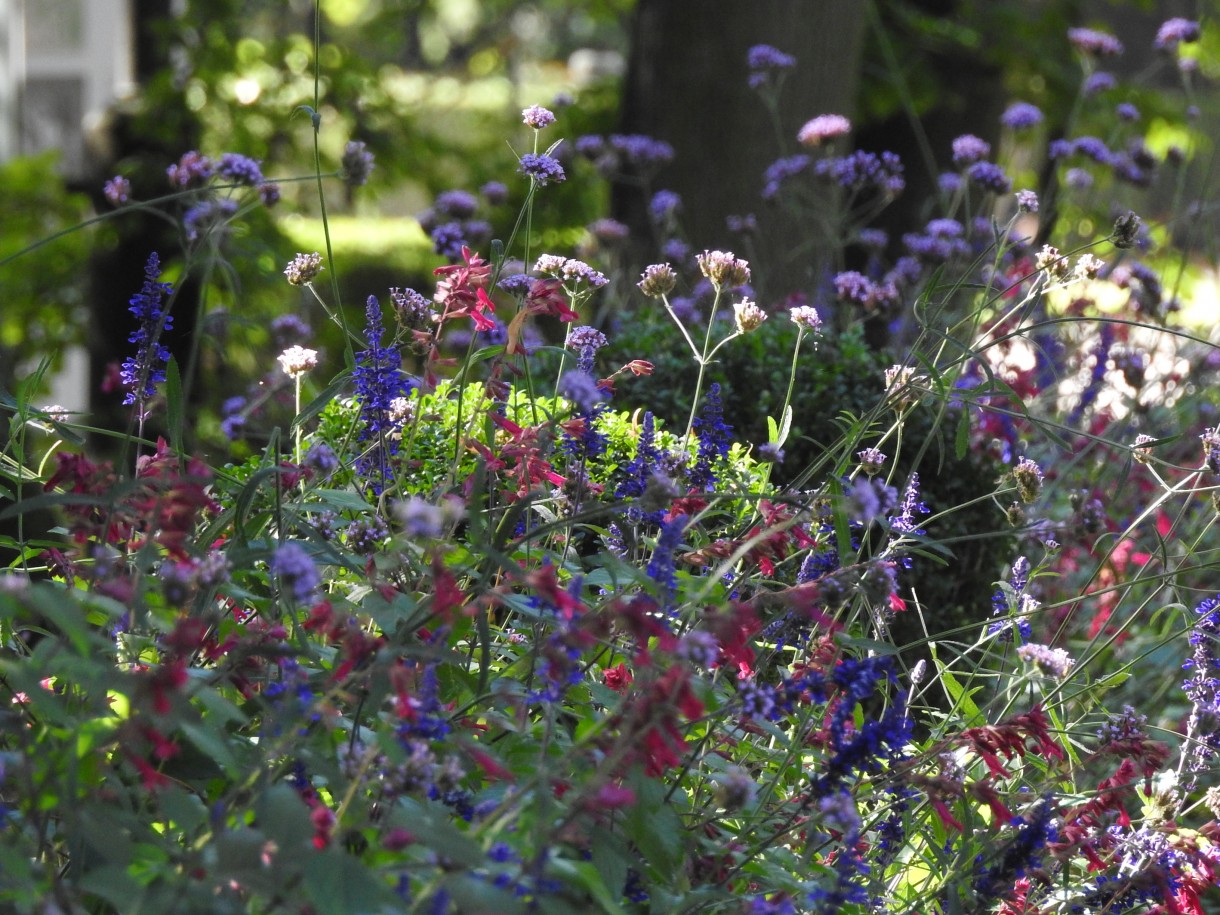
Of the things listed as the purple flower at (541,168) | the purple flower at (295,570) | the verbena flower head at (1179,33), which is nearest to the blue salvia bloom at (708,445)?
the purple flower at (541,168)

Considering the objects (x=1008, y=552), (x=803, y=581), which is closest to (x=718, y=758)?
(x=803, y=581)

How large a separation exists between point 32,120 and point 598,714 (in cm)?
1074

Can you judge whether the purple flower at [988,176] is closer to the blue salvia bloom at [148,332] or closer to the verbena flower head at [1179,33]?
the verbena flower head at [1179,33]

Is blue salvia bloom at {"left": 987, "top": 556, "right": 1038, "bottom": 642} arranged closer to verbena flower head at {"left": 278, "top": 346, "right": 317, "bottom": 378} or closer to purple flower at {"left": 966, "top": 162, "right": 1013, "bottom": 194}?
verbena flower head at {"left": 278, "top": 346, "right": 317, "bottom": 378}

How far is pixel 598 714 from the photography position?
2033 mm

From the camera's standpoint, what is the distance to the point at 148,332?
89.4 inches

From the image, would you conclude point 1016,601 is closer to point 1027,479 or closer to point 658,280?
point 1027,479

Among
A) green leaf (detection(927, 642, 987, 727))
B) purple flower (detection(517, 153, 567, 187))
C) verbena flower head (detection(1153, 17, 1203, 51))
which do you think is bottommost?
green leaf (detection(927, 642, 987, 727))

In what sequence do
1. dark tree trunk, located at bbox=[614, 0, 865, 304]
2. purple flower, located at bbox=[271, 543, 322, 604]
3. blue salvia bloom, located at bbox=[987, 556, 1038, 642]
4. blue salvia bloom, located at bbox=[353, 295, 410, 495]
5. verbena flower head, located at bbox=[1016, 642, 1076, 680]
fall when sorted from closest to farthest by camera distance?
purple flower, located at bbox=[271, 543, 322, 604]
verbena flower head, located at bbox=[1016, 642, 1076, 680]
blue salvia bloom, located at bbox=[353, 295, 410, 495]
blue salvia bloom, located at bbox=[987, 556, 1038, 642]
dark tree trunk, located at bbox=[614, 0, 865, 304]

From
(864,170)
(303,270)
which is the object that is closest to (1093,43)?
(864,170)

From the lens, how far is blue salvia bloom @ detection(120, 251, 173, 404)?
7.31 feet

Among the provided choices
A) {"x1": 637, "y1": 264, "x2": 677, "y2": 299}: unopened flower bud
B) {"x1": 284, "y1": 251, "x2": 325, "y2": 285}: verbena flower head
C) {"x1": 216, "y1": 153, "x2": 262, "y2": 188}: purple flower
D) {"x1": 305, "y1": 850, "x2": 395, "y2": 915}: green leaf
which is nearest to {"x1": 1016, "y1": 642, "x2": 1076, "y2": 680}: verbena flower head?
{"x1": 637, "y1": 264, "x2": 677, "y2": 299}: unopened flower bud

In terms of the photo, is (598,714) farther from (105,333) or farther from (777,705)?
(105,333)

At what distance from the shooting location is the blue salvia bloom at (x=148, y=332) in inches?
87.7
